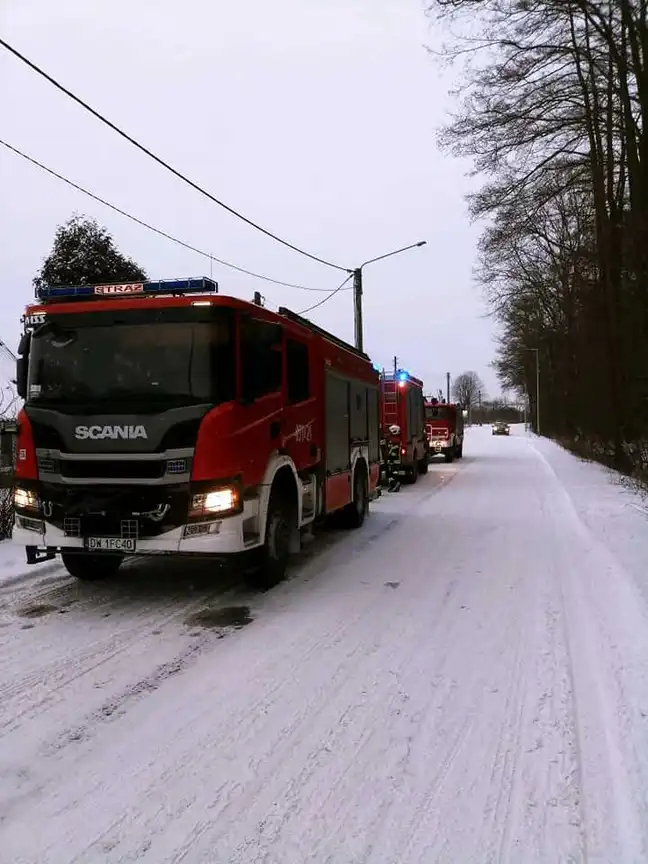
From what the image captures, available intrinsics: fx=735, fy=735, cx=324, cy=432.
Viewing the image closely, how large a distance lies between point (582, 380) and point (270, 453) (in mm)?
24435

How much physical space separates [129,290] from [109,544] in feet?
7.85

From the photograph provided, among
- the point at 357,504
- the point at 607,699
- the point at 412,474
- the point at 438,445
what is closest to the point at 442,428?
the point at 438,445

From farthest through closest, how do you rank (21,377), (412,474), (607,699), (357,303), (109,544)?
(357,303) → (412,474) → (21,377) → (109,544) → (607,699)

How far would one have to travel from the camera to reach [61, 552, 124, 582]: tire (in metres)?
7.46

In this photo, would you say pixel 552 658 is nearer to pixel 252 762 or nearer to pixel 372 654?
pixel 372 654

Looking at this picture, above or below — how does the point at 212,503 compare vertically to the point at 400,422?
below

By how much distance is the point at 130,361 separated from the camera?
6.55 metres

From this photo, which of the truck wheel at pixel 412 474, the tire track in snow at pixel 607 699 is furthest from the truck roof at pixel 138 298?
the truck wheel at pixel 412 474

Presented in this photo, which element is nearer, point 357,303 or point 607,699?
point 607,699

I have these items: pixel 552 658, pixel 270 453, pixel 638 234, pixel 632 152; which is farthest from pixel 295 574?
pixel 632 152

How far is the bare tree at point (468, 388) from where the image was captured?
409 feet

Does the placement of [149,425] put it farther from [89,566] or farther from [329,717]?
[329,717]

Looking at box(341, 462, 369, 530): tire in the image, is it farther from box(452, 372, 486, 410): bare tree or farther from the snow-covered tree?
box(452, 372, 486, 410): bare tree

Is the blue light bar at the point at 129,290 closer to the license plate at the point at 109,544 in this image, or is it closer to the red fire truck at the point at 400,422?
the license plate at the point at 109,544
